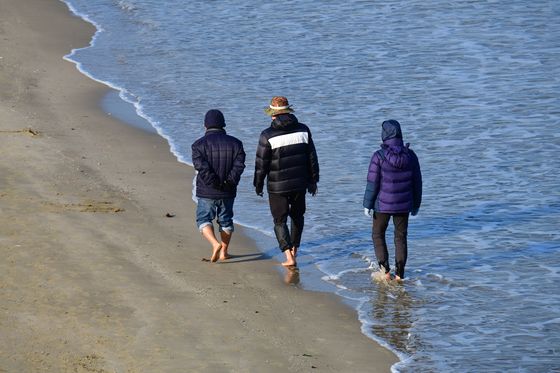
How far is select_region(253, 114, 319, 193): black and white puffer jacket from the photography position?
11.7 meters

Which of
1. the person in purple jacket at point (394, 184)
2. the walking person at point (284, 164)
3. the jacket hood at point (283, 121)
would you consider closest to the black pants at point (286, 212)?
the walking person at point (284, 164)

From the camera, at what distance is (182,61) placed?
23.8 meters

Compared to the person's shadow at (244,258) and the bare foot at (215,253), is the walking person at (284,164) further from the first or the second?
the bare foot at (215,253)

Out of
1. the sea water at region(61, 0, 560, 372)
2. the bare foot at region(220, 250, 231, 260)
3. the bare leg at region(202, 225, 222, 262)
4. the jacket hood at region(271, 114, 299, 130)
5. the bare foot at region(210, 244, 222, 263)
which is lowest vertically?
the sea water at region(61, 0, 560, 372)

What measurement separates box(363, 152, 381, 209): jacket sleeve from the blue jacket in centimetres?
126

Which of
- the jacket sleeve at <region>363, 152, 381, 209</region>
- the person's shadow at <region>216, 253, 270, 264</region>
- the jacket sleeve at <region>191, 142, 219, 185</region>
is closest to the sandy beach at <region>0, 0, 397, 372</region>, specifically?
the person's shadow at <region>216, 253, 270, 264</region>

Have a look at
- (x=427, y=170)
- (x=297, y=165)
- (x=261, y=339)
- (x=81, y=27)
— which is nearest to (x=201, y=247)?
(x=297, y=165)

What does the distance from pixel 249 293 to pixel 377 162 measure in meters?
1.74

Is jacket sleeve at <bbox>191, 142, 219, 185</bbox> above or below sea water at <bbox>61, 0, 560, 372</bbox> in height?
above

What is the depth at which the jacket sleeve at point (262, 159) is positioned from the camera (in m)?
11.7

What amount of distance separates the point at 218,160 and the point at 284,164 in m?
0.65

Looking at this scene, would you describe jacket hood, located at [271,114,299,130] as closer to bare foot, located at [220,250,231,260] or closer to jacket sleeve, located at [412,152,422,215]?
jacket sleeve, located at [412,152,422,215]

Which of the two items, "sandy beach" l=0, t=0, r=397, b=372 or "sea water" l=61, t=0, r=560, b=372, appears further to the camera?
"sea water" l=61, t=0, r=560, b=372

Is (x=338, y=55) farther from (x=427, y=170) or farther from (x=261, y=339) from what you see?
(x=261, y=339)
